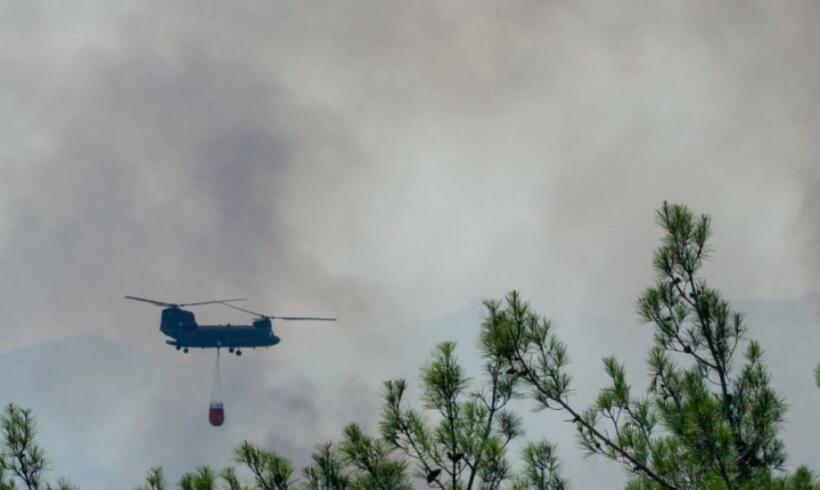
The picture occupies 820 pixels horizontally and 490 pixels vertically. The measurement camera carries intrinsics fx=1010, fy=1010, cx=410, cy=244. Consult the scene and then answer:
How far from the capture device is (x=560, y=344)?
11.2 metres

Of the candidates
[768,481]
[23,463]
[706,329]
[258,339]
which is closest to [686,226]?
[706,329]

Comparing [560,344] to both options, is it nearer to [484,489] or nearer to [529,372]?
[529,372]

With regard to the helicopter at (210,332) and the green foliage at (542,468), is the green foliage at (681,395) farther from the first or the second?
the helicopter at (210,332)

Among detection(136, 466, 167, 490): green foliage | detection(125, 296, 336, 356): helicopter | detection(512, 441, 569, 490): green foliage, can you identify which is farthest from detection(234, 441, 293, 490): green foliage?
detection(125, 296, 336, 356): helicopter

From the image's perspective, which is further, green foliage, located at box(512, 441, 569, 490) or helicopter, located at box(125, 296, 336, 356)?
helicopter, located at box(125, 296, 336, 356)

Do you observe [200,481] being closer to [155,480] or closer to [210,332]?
[155,480]

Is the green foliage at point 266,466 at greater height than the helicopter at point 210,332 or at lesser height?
lesser

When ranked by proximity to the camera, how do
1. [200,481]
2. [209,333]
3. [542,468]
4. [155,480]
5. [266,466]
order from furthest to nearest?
[209,333]
[542,468]
[155,480]
[266,466]
[200,481]

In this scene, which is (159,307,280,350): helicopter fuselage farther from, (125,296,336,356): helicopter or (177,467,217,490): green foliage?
(177,467,217,490): green foliage

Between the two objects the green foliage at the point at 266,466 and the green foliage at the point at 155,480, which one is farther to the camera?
the green foliage at the point at 155,480

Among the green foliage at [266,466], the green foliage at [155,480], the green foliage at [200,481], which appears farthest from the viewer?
the green foliage at [155,480]

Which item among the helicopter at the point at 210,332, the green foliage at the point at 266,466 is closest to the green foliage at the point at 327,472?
the green foliage at the point at 266,466

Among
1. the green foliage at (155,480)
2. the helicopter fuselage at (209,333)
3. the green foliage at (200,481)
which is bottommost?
the green foliage at (200,481)

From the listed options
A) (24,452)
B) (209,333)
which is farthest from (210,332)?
(24,452)
